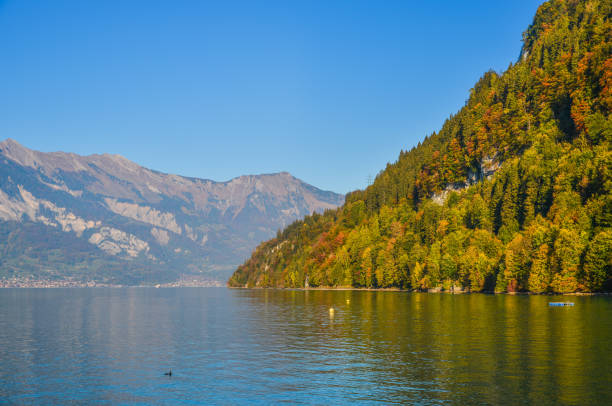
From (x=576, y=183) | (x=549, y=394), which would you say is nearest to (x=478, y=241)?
(x=576, y=183)

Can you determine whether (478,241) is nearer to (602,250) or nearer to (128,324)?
(602,250)

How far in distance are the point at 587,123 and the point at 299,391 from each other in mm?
179913

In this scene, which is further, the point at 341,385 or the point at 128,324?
the point at 128,324

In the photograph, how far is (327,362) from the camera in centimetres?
5791

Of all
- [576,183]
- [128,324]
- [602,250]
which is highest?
[576,183]

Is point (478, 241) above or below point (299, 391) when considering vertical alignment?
above

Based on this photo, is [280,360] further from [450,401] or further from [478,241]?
[478,241]

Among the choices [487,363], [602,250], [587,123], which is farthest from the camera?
[587,123]

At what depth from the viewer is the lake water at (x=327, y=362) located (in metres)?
43.8

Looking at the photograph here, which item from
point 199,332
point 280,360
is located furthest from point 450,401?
point 199,332

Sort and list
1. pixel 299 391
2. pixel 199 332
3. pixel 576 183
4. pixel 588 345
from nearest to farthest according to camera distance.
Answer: pixel 299 391, pixel 588 345, pixel 199 332, pixel 576 183

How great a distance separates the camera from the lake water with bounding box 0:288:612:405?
144ft

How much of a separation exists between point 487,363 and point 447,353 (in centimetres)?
700

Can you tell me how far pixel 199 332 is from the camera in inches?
3546
